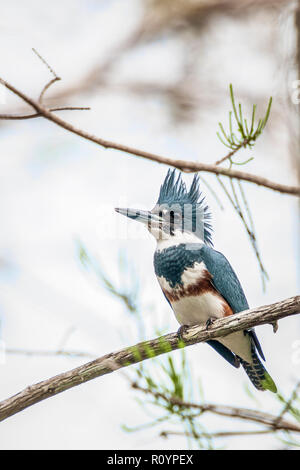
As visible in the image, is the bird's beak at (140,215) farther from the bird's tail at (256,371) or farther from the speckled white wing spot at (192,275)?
the bird's tail at (256,371)

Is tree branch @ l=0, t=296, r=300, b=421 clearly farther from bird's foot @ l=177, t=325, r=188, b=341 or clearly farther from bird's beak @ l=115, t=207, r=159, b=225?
bird's beak @ l=115, t=207, r=159, b=225

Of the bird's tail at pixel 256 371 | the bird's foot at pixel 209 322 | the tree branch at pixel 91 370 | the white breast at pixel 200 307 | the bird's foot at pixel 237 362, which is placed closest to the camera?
the tree branch at pixel 91 370

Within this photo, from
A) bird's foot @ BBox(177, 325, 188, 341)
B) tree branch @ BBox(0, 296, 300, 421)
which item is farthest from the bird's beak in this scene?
tree branch @ BBox(0, 296, 300, 421)

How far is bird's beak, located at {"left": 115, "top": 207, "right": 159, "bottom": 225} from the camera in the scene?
3015 millimetres

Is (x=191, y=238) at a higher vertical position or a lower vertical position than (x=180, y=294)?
higher

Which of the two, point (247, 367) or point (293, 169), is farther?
point (293, 169)

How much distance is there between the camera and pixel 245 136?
5.29ft

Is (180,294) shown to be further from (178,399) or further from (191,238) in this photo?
(178,399)

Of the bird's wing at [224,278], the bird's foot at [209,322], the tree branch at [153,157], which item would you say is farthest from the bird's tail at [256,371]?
the tree branch at [153,157]

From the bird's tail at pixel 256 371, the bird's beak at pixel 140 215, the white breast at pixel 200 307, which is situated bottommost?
the bird's tail at pixel 256 371

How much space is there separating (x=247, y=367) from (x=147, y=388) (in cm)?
170

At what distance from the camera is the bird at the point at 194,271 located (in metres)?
2.96

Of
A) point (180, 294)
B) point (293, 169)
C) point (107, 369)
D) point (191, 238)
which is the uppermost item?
point (293, 169)
